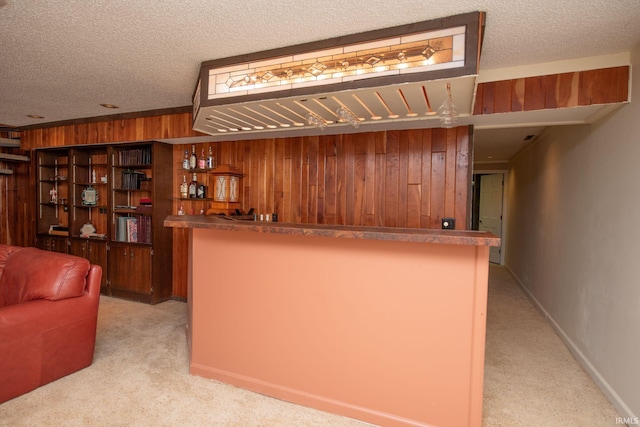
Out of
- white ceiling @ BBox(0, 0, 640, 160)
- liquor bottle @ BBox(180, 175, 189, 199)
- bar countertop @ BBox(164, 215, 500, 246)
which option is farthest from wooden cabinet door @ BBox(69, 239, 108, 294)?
bar countertop @ BBox(164, 215, 500, 246)

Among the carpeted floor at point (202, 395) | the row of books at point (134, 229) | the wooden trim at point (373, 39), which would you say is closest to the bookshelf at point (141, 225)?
the row of books at point (134, 229)

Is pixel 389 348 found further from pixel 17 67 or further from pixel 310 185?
pixel 17 67

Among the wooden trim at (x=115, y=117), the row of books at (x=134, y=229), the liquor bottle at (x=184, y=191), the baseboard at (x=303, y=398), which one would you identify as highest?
the wooden trim at (x=115, y=117)

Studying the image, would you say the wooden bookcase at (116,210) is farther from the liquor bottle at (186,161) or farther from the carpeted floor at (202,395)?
the carpeted floor at (202,395)

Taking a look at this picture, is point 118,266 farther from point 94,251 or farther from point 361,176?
point 361,176

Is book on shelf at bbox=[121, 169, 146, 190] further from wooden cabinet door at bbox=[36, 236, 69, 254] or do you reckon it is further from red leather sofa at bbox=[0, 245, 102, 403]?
red leather sofa at bbox=[0, 245, 102, 403]

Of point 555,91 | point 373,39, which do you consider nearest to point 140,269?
point 373,39

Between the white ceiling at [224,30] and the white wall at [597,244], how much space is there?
577mm

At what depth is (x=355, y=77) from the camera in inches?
77.4

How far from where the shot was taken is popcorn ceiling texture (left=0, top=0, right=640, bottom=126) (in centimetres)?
177

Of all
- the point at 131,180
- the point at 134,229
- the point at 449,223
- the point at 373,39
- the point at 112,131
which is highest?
the point at 373,39

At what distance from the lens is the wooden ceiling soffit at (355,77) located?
1.79 metres

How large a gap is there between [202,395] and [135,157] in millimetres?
3295

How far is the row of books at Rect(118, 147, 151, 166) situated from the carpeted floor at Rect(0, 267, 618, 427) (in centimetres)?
215
